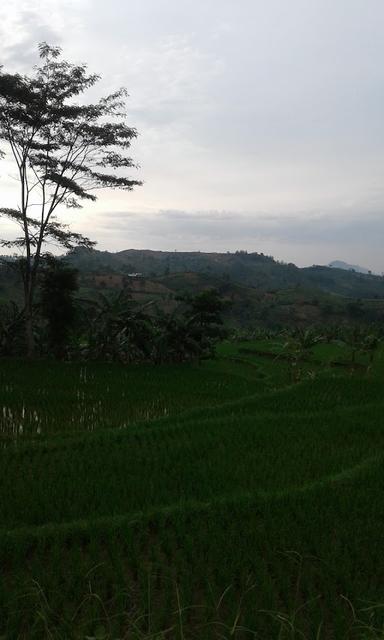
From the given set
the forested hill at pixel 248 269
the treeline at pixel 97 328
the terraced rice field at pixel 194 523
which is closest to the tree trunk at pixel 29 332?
the treeline at pixel 97 328

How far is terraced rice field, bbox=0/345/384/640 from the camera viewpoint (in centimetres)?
305

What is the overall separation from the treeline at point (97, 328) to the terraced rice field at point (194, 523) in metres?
7.07

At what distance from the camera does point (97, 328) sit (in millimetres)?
15656

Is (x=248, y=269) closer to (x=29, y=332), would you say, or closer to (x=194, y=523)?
(x=29, y=332)

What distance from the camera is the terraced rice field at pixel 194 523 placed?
3.05 metres

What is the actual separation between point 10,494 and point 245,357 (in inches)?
635

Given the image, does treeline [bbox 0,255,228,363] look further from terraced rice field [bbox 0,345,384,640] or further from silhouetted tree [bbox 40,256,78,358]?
terraced rice field [bbox 0,345,384,640]

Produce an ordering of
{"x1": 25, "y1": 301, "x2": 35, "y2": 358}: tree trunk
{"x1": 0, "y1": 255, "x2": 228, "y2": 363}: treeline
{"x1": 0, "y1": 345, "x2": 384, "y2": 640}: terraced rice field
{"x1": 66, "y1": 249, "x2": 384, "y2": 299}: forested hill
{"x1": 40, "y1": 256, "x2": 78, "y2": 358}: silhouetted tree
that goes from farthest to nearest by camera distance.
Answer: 1. {"x1": 66, "y1": 249, "x2": 384, "y2": 299}: forested hill
2. {"x1": 0, "y1": 255, "x2": 228, "y2": 363}: treeline
3. {"x1": 40, "y1": 256, "x2": 78, "y2": 358}: silhouetted tree
4. {"x1": 25, "y1": 301, "x2": 35, "y2": 358}: tree trunk
5. {"x1": 0, "y1": 345, "x2": 384, "y2": 640}: terraced rice field

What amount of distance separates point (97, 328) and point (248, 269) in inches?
4691

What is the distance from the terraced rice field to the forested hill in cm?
10827

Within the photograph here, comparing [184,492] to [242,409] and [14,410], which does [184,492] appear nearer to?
[242,409]

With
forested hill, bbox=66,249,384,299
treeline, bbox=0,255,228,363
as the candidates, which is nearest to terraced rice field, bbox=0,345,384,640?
treeline, bbox=0,255,228,363

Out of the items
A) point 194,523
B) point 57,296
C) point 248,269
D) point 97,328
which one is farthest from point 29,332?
point 248,269

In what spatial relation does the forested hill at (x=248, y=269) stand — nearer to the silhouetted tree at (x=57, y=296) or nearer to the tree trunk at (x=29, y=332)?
the silhouetted tree at (x=57, y=296)
